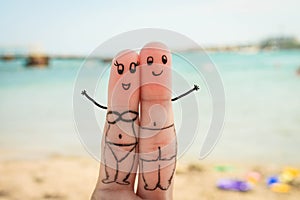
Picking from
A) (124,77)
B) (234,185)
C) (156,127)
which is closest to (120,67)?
(124,77)

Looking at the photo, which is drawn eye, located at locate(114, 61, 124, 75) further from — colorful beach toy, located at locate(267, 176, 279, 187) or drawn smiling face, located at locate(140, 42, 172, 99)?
colorful beach toy, located at locate(267, 176, 279, 187)

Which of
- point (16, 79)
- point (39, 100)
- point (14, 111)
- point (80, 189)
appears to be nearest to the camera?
point (80, 189)

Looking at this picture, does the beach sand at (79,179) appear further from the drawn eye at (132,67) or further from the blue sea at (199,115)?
the drawn eye at (132,67)

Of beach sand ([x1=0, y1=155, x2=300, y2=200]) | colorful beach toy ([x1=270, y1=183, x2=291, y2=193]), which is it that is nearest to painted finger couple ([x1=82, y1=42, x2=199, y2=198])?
beach sand ([x1=0, y1=155, x2=300, y2=200])

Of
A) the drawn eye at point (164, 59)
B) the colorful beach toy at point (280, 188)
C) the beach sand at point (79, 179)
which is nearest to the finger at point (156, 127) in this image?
the drawn eye at point (164, 59)

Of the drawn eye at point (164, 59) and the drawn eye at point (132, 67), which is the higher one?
the drawn eye at point (164, 59)

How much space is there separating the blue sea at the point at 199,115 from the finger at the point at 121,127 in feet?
0.17

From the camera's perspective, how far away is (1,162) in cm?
182

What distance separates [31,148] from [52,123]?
0.59m

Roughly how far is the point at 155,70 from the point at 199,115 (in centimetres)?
25

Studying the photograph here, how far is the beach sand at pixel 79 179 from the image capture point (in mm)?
1358

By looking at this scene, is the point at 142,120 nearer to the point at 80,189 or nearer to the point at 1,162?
the point at 80,189

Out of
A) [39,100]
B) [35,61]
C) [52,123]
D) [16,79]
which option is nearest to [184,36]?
[52,123]

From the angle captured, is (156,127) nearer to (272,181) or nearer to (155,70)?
(155,70)
